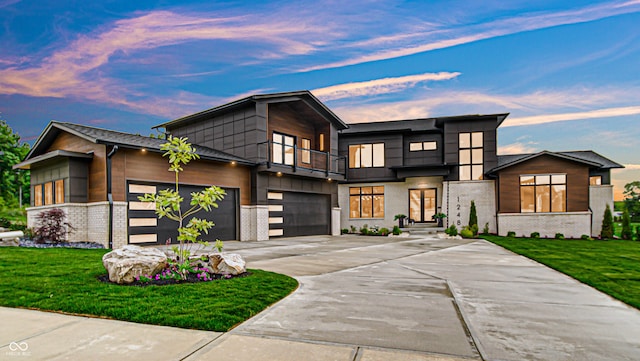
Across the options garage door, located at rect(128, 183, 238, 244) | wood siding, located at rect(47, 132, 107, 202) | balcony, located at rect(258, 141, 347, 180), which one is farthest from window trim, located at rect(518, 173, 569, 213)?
wood siding, located at rect(47, 132, 107, 202)

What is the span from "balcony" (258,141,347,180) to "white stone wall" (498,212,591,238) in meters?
10.3

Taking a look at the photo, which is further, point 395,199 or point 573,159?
point 395,199

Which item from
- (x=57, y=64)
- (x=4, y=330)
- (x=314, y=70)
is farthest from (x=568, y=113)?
(x=57, y=64)

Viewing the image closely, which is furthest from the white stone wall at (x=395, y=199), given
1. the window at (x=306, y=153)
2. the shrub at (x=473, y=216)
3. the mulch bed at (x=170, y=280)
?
the mulch bed at (x=170, y=280)

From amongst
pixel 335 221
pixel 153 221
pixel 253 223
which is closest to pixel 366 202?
pixel 335 221

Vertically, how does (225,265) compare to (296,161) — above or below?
below

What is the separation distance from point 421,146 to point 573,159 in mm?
8641

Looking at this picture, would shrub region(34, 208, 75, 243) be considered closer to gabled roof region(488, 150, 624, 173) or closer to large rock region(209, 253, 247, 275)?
large rock region(209, 253, 247, 275)

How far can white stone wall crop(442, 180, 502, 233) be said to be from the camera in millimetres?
22547

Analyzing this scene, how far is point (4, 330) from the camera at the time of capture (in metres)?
3.66

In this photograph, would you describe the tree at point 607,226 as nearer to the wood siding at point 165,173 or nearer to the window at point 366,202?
the window at point 366,202

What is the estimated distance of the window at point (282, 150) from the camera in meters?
19.0

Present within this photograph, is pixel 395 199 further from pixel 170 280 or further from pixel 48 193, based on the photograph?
pixel 170 280

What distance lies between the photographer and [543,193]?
21.0 meters
